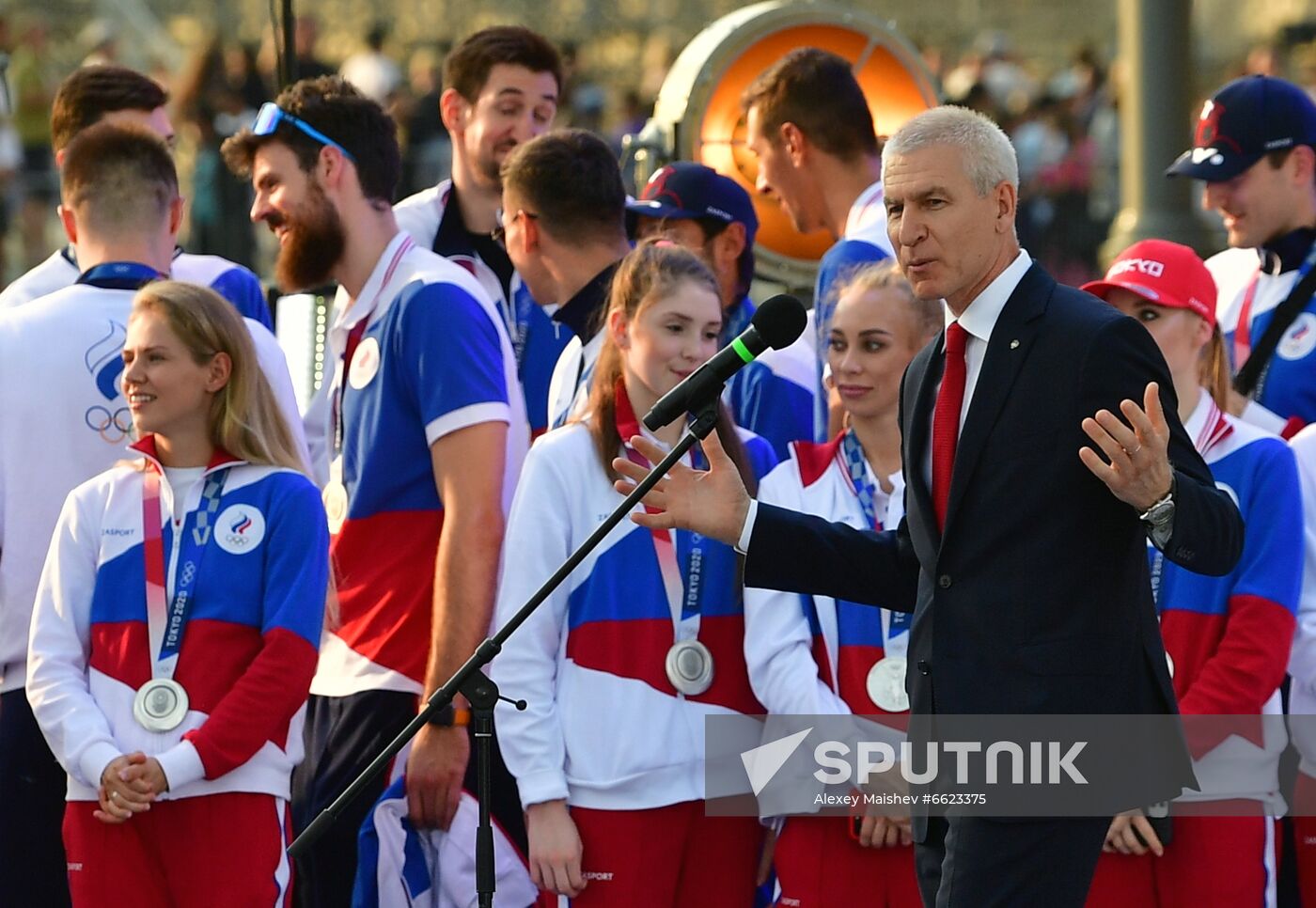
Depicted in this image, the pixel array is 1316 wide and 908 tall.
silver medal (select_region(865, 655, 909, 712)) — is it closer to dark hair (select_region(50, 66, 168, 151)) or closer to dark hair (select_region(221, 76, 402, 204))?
dark hair (select_region(221, 76, 402, 204))

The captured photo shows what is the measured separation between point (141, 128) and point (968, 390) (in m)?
2.96

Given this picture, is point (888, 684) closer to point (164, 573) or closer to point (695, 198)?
point (164, 573)

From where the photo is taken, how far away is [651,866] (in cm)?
495

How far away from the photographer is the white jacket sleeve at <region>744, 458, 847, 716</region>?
4969mm

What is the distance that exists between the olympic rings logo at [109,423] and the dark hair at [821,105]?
7.45 ft

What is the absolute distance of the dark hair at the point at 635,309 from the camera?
5.18 meters

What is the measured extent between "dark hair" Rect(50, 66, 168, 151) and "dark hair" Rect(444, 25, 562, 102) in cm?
97

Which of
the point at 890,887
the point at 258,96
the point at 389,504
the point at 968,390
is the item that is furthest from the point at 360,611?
the point at 258,96

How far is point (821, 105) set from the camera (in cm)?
656

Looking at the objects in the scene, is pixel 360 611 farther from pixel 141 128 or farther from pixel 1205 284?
pixel 1205 284

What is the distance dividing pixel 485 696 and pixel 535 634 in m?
1.10

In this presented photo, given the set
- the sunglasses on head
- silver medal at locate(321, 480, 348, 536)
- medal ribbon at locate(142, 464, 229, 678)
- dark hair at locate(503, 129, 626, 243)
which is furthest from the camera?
dark hair at locate(503, 129, 626, 243)

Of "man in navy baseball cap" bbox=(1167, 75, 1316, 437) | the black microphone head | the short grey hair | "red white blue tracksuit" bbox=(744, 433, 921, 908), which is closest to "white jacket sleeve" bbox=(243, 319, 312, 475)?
"red white blue tracksuit" bbox=(744, 433, 921, 908)

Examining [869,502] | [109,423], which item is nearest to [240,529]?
[109,423]
